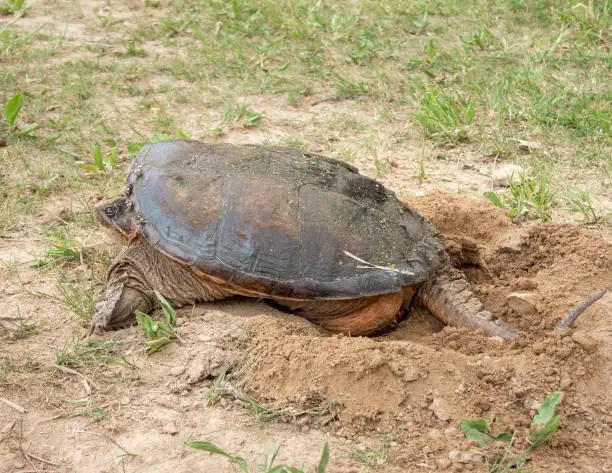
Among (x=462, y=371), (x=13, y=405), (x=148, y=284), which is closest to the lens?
(x=13, y=405)

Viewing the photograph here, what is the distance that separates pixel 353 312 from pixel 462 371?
2.03 feet

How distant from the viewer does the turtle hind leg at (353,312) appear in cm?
309

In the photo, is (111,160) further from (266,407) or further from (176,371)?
(266,407)

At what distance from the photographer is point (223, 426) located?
2.47 m

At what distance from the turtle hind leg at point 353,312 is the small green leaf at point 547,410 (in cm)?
83

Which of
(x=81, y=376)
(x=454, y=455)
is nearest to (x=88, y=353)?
(x=81, y=376)

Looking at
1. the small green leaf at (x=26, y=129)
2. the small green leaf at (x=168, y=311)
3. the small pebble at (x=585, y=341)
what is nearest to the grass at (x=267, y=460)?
the small green leaf at (x=168, y=311)

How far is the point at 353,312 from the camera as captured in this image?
312 centimetres

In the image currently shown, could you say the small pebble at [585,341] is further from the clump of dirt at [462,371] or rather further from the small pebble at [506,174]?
the small pebble at [506,174]

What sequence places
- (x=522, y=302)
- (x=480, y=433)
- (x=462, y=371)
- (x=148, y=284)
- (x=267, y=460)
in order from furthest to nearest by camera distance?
(x=148, y=284), (x=522, y=302), (x=462, y=371), (x=480, y=433), (x=267, y=460)

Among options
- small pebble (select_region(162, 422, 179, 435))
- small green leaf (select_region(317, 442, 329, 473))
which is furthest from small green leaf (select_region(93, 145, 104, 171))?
small green leaf (select_region(317, 442, 329, 473))

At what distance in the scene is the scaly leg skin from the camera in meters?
3.08

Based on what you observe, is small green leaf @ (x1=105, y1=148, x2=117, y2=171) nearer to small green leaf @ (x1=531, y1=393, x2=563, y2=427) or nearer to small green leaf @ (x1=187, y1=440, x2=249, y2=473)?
small green leaf @ (x1=187, y1=440, x2=249, y2=473)

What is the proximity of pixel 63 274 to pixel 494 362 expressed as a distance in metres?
2.04
